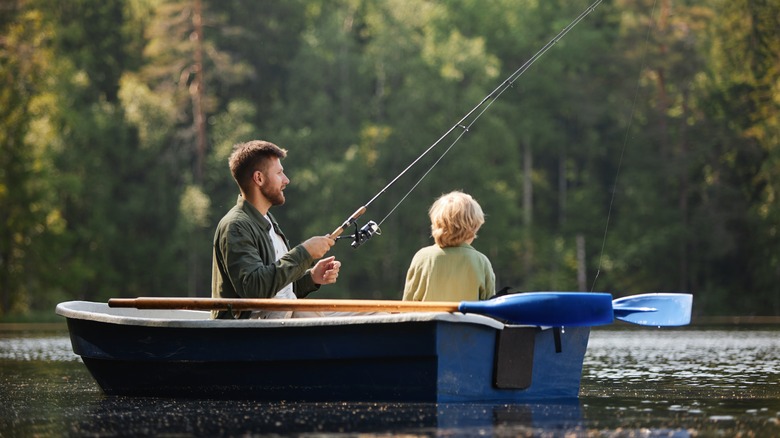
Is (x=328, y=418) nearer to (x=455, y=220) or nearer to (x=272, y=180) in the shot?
(x=455, y=220)

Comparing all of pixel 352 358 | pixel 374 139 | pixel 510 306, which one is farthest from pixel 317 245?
pixel 374 139

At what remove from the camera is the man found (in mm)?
7664

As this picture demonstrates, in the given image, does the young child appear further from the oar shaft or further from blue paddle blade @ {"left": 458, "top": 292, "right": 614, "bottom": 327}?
blue paddle blade @ {"left": 458, "top": 292, "right": 614, "bottom": 327}

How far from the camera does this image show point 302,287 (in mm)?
8469

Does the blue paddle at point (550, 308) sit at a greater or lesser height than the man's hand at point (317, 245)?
lesser

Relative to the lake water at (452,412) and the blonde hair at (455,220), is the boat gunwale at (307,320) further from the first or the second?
the blonde hair at (455,220)

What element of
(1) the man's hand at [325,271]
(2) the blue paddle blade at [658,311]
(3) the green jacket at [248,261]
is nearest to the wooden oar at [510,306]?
(3) the green jacket at [248,261]

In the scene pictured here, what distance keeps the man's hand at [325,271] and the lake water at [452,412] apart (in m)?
0.77

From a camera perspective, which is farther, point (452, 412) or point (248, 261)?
point (248, 261)

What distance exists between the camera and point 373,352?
289 inches

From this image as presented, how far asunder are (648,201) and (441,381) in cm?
3071

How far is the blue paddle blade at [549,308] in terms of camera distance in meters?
7.21

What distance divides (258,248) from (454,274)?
3.49ft

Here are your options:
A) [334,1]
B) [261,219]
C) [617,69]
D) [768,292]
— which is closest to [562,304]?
[261,219]
